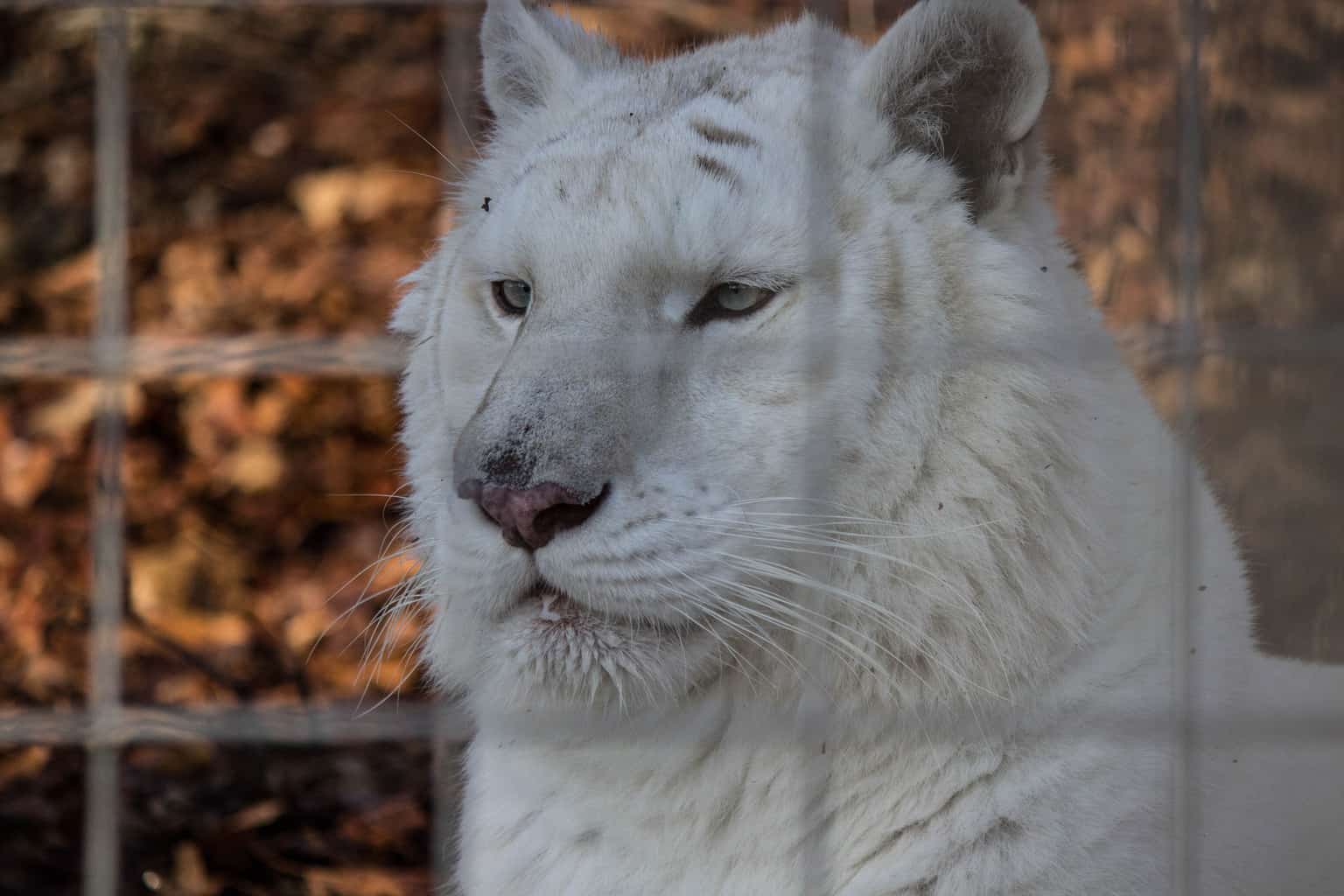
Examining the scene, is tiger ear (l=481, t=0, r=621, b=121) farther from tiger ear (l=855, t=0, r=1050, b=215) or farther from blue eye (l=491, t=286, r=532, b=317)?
tiger ear (l=855, t=0, r=1050, b=215)

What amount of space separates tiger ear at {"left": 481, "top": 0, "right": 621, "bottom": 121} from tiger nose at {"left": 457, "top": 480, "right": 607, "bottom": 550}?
59 cm

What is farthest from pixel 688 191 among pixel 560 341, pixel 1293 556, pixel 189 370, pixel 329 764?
pixel 329 764

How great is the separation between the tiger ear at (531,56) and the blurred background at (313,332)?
5 cm

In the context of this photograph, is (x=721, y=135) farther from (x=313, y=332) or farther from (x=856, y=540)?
(x=313, y=332)

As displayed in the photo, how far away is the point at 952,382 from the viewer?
1.34m

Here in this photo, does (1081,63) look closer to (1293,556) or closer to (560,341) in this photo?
(1293,556)

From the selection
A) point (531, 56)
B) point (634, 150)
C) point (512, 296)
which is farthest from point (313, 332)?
point (634, 150)

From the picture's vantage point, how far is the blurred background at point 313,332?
2.14 metres

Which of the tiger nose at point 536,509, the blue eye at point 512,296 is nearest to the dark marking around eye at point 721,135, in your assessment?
the blue eye at point 512,296

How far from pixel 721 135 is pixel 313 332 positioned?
86.9 inches

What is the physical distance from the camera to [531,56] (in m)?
1.66

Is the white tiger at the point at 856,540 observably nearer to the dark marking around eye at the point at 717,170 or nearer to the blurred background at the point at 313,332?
the dark marking around eye at the point at 717,170

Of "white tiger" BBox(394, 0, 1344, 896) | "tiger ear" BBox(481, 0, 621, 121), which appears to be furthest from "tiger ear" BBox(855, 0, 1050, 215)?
"tiger ear" BBox(481, 0, 621, 121)

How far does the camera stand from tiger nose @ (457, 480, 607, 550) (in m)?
1.20
